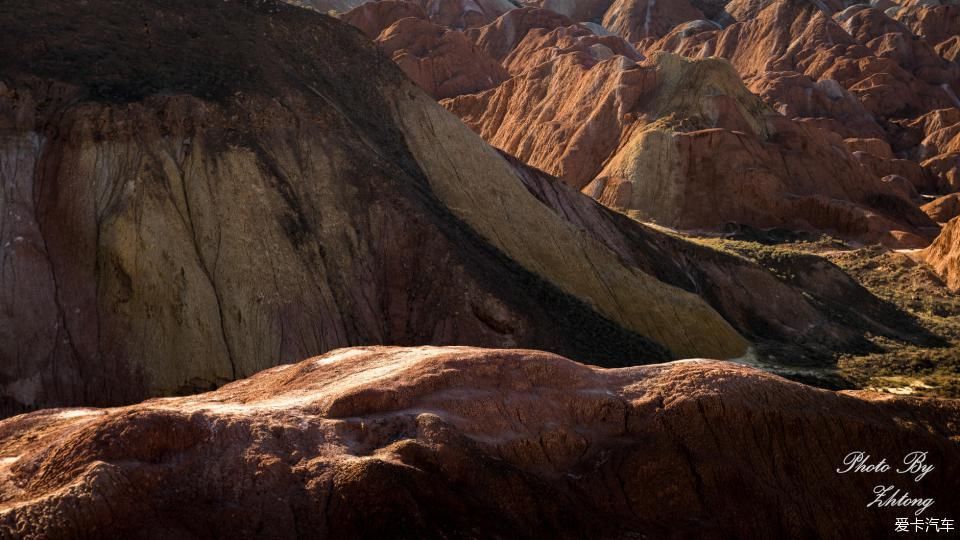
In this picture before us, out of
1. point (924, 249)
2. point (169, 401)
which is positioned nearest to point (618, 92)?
point (924, 249)

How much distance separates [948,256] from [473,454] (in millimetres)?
43840

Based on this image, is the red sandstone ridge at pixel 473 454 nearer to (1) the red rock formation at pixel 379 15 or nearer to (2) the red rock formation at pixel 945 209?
(2) the red rock formation at pixel 945 209

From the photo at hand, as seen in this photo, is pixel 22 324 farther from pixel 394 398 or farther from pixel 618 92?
pixel 618 92

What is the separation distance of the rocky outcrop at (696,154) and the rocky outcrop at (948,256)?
458 centimetres

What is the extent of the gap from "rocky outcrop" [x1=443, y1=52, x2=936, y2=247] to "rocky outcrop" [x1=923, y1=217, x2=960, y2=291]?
458 centimetres

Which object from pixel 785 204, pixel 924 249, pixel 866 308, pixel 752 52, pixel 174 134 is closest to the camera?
pixel 174 134

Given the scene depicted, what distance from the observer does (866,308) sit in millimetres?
44688

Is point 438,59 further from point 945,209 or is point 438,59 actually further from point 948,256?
point 948,256

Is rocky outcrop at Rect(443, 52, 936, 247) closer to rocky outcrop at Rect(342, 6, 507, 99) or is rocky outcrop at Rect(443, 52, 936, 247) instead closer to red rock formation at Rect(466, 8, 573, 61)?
rocky outcrop at Rect(342, 6, 507, 99)

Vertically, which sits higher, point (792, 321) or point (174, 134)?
point (174, 134)

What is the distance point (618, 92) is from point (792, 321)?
27.7 meters

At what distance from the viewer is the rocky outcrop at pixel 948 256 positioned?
158ft

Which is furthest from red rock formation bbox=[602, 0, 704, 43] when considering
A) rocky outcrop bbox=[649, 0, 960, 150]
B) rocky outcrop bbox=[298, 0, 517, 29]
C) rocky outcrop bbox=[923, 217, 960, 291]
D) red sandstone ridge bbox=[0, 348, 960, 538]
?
red sandstone ridge bbox=[0, 348, 960, 538]

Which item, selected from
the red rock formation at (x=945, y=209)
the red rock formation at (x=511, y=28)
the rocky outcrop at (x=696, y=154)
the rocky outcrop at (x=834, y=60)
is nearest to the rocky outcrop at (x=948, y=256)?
the rocky outcrop at (x=696, y=154)
